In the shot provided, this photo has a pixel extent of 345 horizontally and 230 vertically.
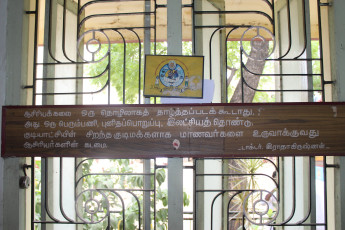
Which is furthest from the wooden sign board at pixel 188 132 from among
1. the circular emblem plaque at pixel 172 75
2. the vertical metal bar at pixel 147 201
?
the vertical metal bar at pixel 147 201

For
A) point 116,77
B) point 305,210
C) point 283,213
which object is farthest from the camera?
point 116,77

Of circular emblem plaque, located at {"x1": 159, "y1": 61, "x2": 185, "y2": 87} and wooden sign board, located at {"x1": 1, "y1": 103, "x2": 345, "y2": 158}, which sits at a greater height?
circular emblem plaque, located at {"x1": 159, "y1": 61, "x2": 185, "y2": 87}

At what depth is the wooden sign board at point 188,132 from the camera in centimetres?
140

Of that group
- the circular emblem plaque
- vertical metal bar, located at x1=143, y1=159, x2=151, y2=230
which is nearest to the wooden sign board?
the circular emblem plaque

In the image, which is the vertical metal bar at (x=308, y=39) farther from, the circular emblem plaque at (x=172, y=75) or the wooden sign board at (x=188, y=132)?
the circular emblem plaque at (x=172, y=75)

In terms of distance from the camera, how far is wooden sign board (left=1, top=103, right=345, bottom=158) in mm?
1396

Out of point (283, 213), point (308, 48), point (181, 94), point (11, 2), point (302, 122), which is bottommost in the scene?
point (283, 213)

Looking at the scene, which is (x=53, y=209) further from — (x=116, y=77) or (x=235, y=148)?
(x=116, y=77)

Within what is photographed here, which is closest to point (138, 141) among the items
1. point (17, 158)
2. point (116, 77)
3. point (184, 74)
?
point (184, 74)

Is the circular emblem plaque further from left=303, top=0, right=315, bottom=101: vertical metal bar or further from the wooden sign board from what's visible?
left=303, top=0, right=315, bottom=101: vertical metal bar

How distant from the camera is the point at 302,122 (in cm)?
141

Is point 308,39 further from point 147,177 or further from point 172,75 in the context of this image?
point 147,177

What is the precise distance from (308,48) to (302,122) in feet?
1.39

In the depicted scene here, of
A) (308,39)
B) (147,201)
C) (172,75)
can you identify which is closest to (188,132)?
(172,75)
